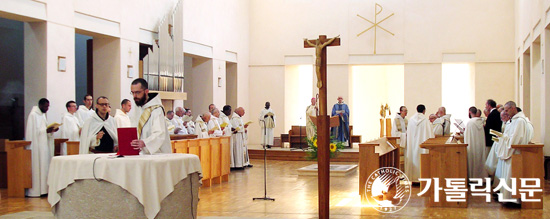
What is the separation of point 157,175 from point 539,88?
10.5m

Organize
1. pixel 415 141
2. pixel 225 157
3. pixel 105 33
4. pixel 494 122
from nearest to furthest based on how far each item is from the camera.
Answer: pixel 494 122 < pixel 415 141 < pixel 225 157 < pixel 105 33

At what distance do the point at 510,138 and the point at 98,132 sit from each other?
5.77 metres

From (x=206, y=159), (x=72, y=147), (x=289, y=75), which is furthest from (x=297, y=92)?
(x=72, y=147)

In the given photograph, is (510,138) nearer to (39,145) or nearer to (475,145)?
(475,145)

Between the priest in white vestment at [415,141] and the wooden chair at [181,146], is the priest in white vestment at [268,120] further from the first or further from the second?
the wooden chair at [181,146]

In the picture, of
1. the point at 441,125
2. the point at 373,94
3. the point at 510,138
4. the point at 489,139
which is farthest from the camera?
the point at 373,94

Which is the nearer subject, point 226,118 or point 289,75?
point 226,118

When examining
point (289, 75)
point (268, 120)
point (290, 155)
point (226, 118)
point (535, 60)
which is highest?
point (289, 75)

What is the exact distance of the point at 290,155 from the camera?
1702cm

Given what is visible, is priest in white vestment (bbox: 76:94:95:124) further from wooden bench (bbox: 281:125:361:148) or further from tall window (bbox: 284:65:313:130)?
tall window (bbox: 284:65:313:130)

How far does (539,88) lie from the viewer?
1291cm

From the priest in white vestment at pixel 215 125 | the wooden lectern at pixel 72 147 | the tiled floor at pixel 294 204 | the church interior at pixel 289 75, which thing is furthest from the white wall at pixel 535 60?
the wooden lectern at pixel 72 147

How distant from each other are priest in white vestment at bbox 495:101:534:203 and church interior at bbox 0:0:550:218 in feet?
0.32

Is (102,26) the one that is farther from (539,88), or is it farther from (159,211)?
(539,88)
